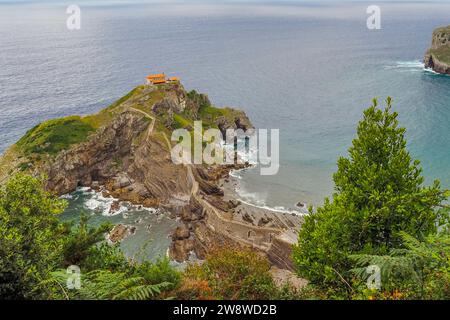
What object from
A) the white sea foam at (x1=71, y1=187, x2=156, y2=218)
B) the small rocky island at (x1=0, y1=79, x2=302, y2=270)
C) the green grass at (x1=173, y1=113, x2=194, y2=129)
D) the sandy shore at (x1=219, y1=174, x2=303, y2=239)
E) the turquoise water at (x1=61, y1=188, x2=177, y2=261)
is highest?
the green grass at (x1=173, y1=113, x2=194, y2=129)

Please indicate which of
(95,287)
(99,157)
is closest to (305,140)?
(99,157)

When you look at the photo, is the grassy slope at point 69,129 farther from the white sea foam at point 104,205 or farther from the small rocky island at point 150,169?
the white sea foam at point 104,205

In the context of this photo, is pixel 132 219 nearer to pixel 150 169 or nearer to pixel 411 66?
pixel 150 169

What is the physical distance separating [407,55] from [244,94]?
331ft

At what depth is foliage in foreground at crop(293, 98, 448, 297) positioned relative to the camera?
808 inches

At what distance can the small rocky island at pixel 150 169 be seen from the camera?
2303 inches

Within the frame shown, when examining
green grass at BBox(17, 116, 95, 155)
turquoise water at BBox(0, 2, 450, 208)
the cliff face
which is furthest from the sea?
green grass at BBox(17, 116, 95, 155)

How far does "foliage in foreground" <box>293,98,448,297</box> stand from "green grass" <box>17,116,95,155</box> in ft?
229

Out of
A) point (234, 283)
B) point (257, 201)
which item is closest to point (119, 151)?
point (257, 201)

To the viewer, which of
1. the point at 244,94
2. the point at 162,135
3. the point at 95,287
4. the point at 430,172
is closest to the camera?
the point at 95,287

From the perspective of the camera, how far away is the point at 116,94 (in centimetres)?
13775

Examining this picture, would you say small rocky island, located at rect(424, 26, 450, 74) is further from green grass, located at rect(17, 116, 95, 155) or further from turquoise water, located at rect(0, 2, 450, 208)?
green grass, located at rect(17, 116, 95, 155)

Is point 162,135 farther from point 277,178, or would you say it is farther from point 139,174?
point 277,178
